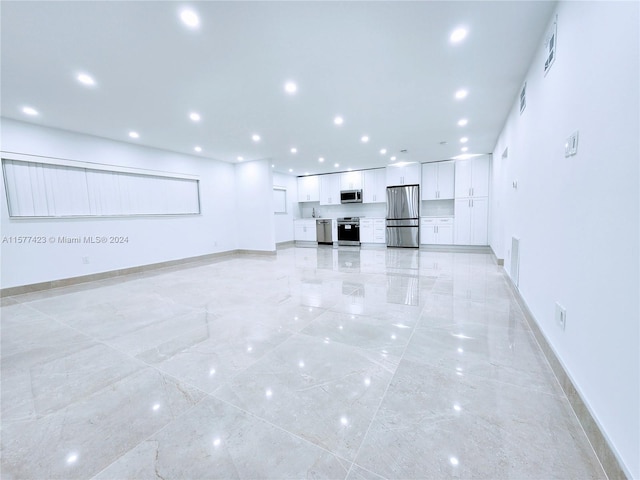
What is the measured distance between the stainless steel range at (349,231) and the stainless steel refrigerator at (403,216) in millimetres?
1033

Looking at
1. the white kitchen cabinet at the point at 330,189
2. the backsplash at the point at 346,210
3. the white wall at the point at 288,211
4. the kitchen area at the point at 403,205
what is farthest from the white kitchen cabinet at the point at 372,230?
the white wall at the point at 288,211

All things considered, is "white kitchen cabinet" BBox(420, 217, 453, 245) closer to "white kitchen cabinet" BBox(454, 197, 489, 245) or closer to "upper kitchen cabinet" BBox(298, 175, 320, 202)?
"white kitchen cabinet" BBox(454, 197, 489, 245)

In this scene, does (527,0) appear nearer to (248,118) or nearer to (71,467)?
(248,118)

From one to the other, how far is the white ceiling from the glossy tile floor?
8.20ft

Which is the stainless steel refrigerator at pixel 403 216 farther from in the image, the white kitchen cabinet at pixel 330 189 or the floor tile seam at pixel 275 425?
the floor tile seam at pixel 275 425

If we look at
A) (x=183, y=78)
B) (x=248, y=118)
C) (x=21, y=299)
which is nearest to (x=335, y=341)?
(x=183, y=78)

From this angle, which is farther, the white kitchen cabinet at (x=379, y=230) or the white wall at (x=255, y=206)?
the white kitchen cabinet at (x=379, y=230)

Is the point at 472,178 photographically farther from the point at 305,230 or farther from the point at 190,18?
the point at 190,18

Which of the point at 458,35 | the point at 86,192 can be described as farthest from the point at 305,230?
the point at 458,35

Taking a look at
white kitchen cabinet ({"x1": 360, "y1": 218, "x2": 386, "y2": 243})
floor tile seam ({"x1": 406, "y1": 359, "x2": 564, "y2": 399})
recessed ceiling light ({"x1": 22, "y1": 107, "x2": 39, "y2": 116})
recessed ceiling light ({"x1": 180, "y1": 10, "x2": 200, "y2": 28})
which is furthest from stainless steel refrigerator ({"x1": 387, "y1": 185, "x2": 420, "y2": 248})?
recessed ceiling light ({"x1": 22, "y1": 107, "x2": 39, "y2": 116})

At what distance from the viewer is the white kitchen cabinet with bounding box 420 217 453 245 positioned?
290 inches

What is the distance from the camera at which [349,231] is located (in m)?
8.59

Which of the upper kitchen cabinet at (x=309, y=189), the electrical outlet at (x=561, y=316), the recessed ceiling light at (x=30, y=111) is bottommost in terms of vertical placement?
the electrical outlet at (x=561, y=316)

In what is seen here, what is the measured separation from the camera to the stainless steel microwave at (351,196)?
8.48m
